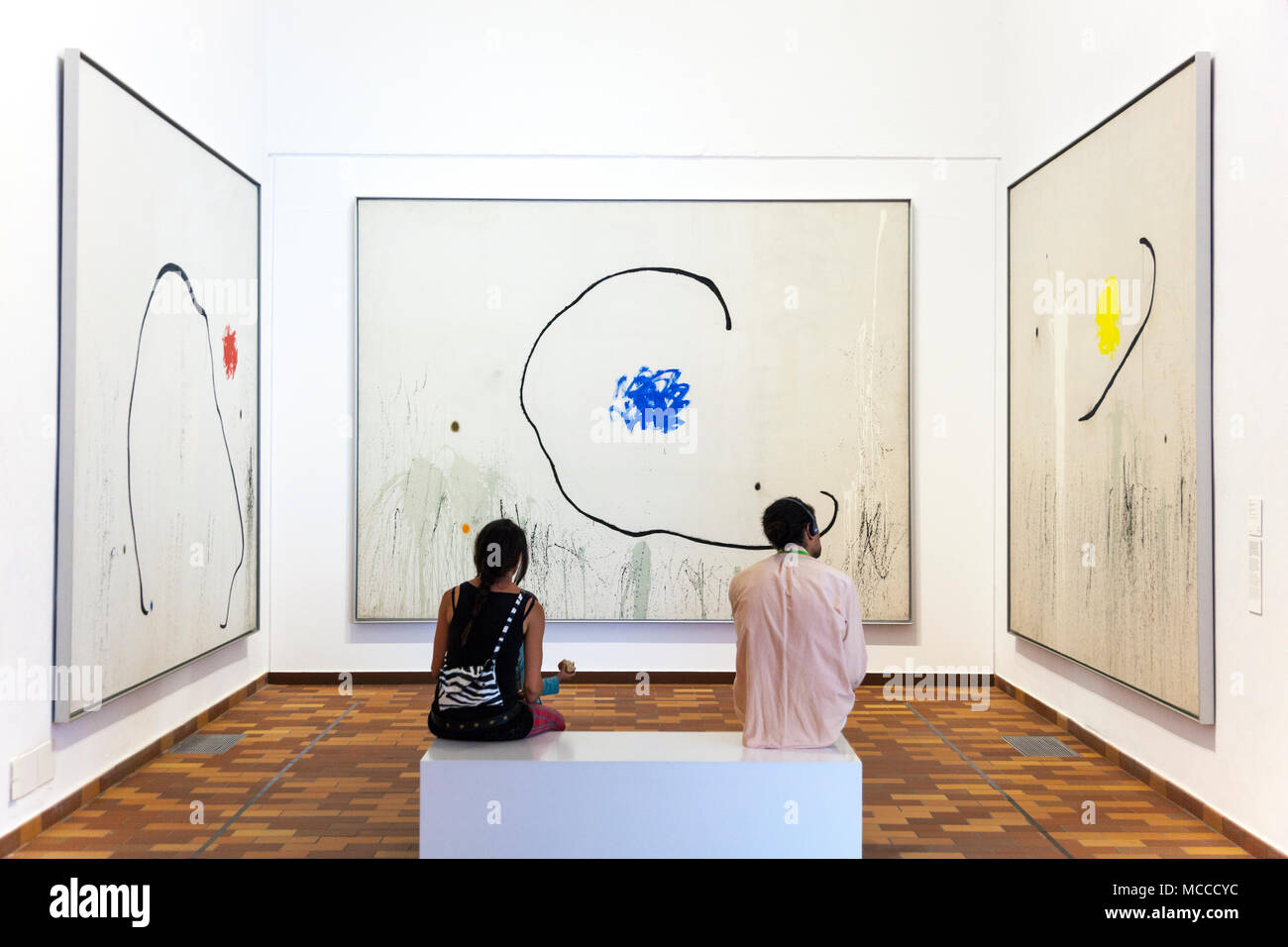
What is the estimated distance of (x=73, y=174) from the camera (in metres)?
3.95

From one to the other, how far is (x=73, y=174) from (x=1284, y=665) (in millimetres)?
4714

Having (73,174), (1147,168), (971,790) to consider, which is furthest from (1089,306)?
(73,174)

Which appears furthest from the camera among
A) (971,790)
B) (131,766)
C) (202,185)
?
(202,185)

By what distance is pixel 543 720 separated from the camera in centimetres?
354

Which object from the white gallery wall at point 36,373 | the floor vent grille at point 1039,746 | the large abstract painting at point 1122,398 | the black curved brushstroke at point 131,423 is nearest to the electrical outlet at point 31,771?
the white gallery wall at point 36,373

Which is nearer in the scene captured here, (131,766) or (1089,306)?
(131,766)

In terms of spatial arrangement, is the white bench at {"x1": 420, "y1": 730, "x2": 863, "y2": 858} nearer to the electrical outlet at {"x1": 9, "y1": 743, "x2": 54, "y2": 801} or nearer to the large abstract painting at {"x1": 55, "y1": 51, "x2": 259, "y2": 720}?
the electrical outlet at {"x1": 9, "y1": 743, "x2": 54, "y2": 801}

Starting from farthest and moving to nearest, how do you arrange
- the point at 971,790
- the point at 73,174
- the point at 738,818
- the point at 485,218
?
the point at 485,218
the point at 971,790
the point at 73,174
the point at 738,818

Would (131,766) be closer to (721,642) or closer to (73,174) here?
(73,174)

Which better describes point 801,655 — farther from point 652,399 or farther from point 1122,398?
point 652,399

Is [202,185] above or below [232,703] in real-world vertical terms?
above

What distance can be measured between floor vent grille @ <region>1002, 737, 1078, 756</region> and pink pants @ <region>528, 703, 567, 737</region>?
2.46 meters

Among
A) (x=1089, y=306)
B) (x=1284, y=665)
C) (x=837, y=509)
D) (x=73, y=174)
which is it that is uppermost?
(x=73, y=174)

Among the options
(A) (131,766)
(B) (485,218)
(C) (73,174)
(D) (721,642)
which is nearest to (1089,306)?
(D) (721,642)
